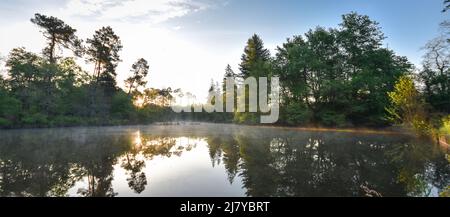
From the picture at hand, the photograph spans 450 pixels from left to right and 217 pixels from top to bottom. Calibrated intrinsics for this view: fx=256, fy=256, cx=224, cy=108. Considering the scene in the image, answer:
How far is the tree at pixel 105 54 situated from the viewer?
37188mm

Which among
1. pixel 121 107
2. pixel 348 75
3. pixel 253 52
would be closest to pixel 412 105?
pixel 348 75

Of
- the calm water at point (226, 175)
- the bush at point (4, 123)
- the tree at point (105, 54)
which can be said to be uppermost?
the tree at point (105, 54)

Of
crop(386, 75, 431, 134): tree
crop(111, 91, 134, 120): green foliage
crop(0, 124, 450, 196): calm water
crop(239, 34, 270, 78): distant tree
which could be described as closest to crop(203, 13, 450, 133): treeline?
crop(239, 34, 270, 78): distant tree

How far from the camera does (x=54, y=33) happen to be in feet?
102

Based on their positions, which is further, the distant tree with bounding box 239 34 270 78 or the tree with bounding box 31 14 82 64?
the distant tree with bounding box 239 34 270 78

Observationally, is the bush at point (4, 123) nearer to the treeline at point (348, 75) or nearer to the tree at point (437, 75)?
the treeline at point (348, 75)

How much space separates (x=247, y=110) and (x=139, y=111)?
62.0ft

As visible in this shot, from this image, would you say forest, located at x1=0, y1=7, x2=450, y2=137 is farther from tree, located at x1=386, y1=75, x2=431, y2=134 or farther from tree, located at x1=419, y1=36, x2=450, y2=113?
tree, located at x1=386, y1=75, x2=431, y2=134

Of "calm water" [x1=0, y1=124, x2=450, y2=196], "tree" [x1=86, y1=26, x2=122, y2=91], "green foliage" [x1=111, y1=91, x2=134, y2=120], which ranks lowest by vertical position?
"calm water" [x1=0, y1=124, x2=450, y2=196]

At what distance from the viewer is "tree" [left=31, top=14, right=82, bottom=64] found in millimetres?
29531

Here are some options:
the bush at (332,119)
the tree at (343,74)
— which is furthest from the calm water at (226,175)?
the tree at (343,74)

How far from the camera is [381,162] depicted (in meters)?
7.96

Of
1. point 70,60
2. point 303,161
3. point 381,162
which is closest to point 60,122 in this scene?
point 70,60
